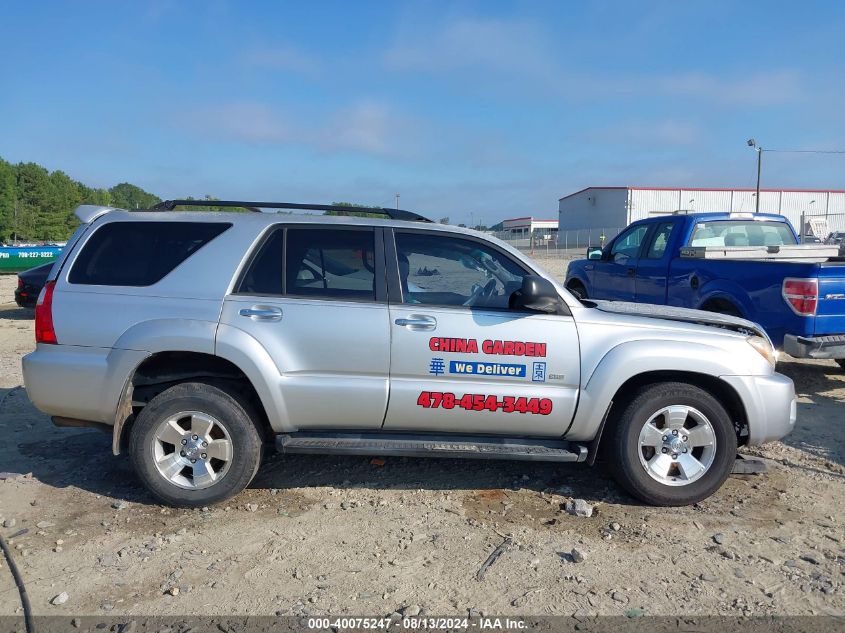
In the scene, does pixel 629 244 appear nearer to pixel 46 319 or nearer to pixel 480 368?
pixel 480 368

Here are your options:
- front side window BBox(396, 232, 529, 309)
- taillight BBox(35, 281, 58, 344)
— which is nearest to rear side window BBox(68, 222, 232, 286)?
taillight BBox(35, 281, 58, 344)

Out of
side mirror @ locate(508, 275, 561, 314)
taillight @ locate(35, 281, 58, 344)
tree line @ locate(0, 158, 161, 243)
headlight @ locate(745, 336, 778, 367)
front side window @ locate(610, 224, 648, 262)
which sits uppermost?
tree line @ locate(0, 158, 161, 243)

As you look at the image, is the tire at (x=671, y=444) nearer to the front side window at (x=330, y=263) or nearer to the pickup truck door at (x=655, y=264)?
the front side window at (x=330, y=263)

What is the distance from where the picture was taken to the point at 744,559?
356 cm

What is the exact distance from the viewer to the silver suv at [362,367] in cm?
406

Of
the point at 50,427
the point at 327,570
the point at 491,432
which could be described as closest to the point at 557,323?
the point at 491,432

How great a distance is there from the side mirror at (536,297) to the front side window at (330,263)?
2.99 ft

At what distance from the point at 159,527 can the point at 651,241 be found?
22.6ft

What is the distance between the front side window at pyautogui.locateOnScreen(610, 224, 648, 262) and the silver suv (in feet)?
15.9

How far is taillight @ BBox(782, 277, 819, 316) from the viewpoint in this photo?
5938 millimetres

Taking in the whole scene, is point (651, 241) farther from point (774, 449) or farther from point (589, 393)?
point (589, 393)

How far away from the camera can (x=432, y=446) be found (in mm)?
4102

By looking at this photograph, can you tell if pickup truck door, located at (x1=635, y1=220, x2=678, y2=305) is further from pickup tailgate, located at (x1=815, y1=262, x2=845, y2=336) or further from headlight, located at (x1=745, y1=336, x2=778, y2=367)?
headlight, located at (x1=745, y1=336, x2=778, y2=367)

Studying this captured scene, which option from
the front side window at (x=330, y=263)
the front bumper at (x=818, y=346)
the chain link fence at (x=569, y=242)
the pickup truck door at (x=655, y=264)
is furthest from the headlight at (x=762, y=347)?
the chain link fence at (x=569, y=242)
